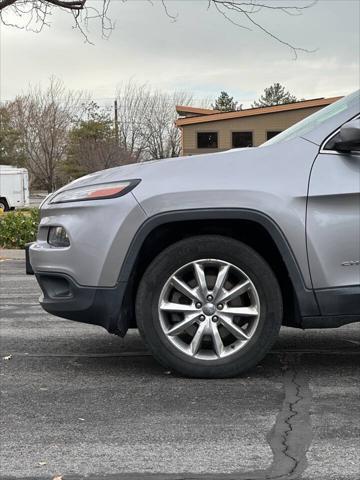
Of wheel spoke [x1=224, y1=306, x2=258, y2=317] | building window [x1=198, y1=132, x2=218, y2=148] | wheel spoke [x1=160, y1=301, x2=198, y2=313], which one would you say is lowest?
wheel spoke [x1=224, y1=306, x2=258, y2=317]

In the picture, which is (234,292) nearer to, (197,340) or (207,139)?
(197,340)

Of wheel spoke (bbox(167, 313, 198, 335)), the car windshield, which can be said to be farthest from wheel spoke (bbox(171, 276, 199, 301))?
the car windshield

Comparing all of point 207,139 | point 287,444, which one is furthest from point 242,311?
point 207,139

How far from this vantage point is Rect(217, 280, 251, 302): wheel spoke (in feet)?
13.9

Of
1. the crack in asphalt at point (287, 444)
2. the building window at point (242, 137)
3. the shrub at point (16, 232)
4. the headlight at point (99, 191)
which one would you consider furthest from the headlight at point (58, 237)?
the building window at point (242, 137)

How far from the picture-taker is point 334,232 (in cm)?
421

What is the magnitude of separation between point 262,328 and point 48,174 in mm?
43252

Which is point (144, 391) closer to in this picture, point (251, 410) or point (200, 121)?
point (251, 410)

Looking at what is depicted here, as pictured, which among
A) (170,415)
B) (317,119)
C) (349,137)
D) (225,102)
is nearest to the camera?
(170,415)

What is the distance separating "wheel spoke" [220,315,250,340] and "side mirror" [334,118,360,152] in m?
1.29

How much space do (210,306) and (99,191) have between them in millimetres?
1021

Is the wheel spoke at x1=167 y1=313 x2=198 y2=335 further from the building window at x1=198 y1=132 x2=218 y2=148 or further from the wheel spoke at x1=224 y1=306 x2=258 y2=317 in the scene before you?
the building window at x1=198 y1=132 x2=218 y2=148

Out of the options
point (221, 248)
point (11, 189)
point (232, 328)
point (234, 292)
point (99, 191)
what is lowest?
point (232, 328)

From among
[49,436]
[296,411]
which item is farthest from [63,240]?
[296,411]
